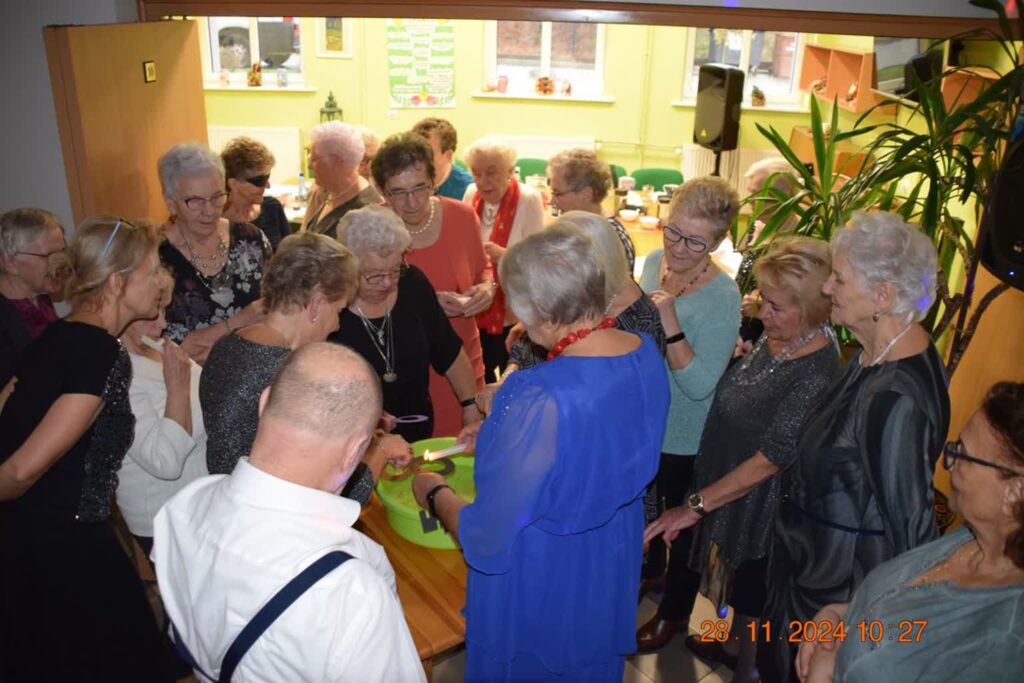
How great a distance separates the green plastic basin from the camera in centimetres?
215

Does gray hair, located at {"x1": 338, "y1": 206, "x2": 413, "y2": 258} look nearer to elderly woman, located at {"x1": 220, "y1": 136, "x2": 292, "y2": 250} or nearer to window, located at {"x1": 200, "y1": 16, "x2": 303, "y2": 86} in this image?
elderly woman, located at {"x1": 220, "y1": 136, "x2": 292, "y2": 250}

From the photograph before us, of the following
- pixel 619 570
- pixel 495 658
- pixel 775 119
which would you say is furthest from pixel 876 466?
pixel 775 119

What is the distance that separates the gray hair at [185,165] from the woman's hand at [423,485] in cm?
152

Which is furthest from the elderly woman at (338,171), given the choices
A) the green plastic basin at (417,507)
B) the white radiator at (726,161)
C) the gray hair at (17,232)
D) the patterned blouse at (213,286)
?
the white radiator at (726,161)

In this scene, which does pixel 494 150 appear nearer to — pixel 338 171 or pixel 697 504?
pixel 338 171

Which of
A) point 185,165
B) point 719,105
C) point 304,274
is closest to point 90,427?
point 304,274

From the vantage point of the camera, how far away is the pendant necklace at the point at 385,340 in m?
2.66

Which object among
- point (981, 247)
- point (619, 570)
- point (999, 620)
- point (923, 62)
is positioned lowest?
point (619, 570)

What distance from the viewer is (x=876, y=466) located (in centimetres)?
193

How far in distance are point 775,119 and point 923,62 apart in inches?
156

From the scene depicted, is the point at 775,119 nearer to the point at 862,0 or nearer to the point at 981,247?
the point at 862,0

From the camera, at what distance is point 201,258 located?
116 inches

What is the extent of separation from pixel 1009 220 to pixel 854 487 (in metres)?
1.26

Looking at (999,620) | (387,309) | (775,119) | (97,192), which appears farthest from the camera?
(775,119)
